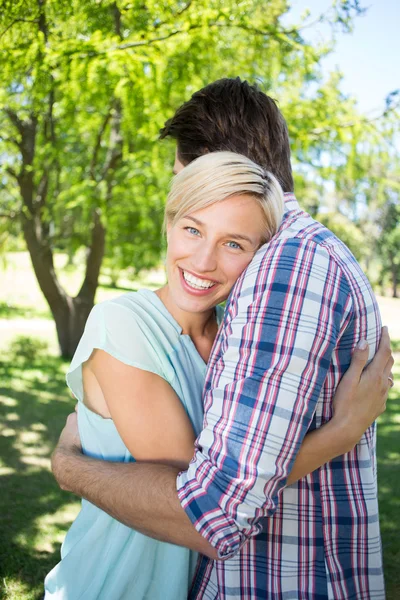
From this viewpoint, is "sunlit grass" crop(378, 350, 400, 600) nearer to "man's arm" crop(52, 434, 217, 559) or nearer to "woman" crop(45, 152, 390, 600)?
"woman" crop(45, 152, 390, 600)

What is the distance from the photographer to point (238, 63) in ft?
26.7

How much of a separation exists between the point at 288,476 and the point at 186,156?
1182mm

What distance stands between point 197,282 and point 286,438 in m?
0.71

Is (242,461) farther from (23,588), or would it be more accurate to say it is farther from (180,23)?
(180,23)

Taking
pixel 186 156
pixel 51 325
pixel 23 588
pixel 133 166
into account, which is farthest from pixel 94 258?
pixel 186 156

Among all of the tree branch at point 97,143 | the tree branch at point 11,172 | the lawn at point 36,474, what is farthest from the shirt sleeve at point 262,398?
the tree branch at point 11,172

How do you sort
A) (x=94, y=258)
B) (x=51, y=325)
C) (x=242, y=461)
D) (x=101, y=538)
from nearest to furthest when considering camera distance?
(x=242, y=461)
(x=101, y=538)
(x=94, y=258)
(x=51, y=325)

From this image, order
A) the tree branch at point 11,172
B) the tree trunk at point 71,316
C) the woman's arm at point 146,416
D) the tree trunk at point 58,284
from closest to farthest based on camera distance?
1. the woman's arm at point 146,416
2. the tree branch at point 11,172
3. the tree trunk at point 58,284
4. the tree trunk at point 71,316

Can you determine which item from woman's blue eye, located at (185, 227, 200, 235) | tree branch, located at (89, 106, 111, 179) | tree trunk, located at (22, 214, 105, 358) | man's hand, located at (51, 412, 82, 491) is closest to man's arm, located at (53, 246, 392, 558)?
man's hand, located at (51, 412, 82, 491)

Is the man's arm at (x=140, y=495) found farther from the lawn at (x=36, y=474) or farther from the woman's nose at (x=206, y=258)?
the lawn at (x=36, y=474)

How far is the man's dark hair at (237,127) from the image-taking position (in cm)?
186

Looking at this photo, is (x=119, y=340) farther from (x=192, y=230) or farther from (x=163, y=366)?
(x=192, y=230)

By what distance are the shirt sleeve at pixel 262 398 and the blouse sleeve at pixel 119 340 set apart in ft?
1.34

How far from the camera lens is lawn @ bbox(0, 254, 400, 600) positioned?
13.3 feet
